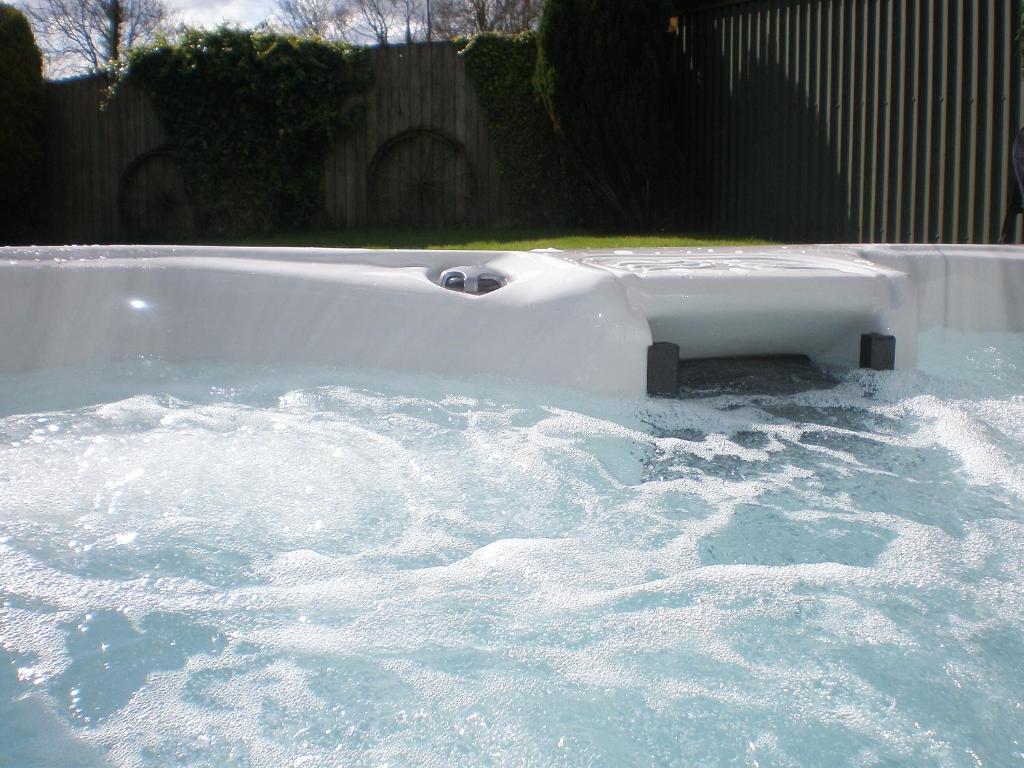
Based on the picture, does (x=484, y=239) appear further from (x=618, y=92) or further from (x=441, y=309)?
(x=441, y=309)

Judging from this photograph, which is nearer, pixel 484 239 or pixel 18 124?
→ pixel 484 239

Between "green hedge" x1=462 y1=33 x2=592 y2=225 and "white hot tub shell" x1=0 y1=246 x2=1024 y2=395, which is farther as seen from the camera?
"green hedge" x1=462 y1=33 x2=592 y2=225

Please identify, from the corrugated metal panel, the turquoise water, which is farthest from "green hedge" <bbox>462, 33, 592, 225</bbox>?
the turquoise water

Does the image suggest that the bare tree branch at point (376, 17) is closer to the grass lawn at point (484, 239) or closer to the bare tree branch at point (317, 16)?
the bare tree branch at point (317, 16)

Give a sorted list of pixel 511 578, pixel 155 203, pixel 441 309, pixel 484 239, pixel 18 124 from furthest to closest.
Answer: pixel 155 203 < pixel 18 124 < pixel 484 239 < pixel 441 309 < pixel 511 578

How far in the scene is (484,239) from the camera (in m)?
6.50

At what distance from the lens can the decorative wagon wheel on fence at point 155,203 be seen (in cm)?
854

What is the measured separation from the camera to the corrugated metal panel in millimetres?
5012

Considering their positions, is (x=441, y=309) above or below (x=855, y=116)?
below

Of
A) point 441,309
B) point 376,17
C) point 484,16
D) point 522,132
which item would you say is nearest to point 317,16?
point 376,17

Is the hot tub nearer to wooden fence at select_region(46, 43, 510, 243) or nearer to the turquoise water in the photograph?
the turquoise water

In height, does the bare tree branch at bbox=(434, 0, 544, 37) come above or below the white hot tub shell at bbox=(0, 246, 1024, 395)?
above

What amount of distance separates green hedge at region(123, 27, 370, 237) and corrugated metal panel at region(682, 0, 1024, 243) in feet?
9.69

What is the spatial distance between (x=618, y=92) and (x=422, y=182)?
2.20 m
